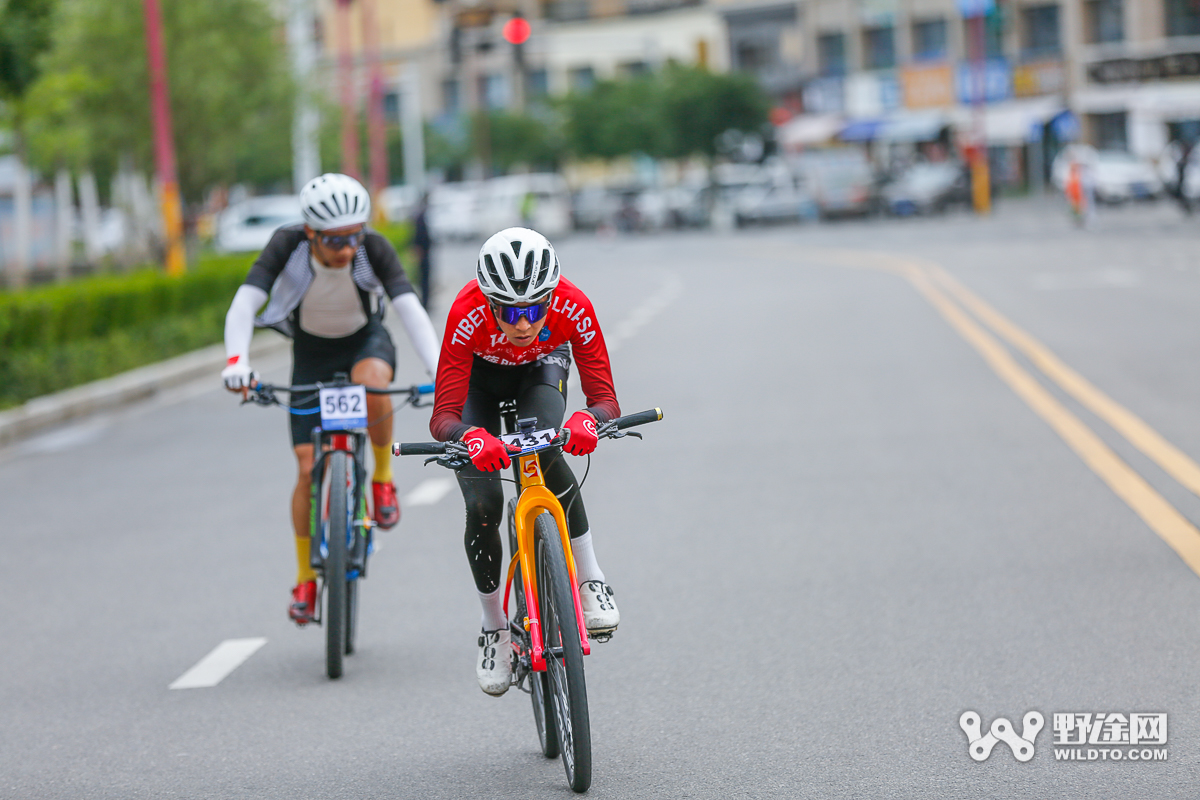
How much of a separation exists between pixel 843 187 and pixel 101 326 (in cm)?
3684

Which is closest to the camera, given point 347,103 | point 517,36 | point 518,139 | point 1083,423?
point 1083,423

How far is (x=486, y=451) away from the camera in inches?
187

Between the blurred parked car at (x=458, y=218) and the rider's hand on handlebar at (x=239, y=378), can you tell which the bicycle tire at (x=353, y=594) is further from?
the blurred parked car at (x=458, y=218)

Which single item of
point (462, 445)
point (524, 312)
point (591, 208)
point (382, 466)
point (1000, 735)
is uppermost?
point (524, 312)

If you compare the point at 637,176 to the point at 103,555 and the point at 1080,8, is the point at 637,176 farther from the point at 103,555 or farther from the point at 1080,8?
the point at 103,555

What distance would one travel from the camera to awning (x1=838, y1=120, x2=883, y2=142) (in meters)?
68.0

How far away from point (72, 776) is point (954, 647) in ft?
9.93

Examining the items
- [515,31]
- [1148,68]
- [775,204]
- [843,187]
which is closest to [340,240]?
[515,31]

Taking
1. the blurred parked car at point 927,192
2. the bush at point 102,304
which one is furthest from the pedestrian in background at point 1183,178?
the bush at point 102,304

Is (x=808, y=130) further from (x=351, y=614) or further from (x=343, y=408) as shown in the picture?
(x=351, y=614)

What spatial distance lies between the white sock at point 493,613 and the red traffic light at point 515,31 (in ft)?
113

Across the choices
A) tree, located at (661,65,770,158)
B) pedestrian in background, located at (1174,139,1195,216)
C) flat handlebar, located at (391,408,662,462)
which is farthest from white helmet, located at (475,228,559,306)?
tree, located at (661,65,770,158)

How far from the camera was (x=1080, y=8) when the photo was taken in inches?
2502

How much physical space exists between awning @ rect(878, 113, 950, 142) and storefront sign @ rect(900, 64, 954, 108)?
795 mm
